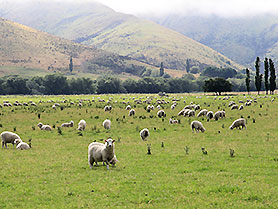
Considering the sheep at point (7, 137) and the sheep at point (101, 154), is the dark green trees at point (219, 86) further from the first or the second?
the sheep at point (101, 154)

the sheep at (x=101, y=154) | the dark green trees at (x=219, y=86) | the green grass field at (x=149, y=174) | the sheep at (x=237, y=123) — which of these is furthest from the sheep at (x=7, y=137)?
the dark green trees at (x=219, y=86)

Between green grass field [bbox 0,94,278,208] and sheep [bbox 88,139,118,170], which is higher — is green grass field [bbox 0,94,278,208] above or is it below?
below

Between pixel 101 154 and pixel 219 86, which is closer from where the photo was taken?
pixel 101 154

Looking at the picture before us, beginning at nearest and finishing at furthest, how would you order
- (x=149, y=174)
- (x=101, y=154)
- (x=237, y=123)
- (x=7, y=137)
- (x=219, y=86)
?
(x=149, y=174) < (x=101, y=154) < (x=7, y=137) < (x=237, y=123) < (x=219, y=86)

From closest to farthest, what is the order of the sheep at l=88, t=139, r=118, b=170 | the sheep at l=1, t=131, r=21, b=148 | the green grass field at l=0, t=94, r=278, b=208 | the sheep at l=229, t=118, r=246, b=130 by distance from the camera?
the green grass field at l=0, t=94, r=278, b=208
the sheep at l=88, t=139, r=118, b=170
the sheep at l=1, t=131, r=21, b=148
the sheep at l=229, t=118, r=246, b=130

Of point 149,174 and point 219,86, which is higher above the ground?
point 219,86

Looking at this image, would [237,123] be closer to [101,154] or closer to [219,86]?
[101,154]

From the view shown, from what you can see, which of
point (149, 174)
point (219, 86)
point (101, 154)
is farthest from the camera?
point (219, 86)

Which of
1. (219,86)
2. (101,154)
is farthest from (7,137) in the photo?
(219,86)

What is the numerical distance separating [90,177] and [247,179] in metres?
6.09

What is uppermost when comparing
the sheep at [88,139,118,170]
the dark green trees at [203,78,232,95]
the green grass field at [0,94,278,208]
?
the dark green trees at [203,78,232,95]

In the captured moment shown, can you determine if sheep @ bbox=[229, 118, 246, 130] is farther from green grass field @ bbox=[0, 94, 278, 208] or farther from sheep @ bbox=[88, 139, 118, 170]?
sheep @ bbox=[88, 139, 118, 170]

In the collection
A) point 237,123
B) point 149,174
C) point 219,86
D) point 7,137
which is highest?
point 219,86

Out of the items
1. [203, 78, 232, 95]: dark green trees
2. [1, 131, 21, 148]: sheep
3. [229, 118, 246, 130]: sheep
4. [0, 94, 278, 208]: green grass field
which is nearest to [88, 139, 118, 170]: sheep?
[0, 94, 278, 208]: green grass field
